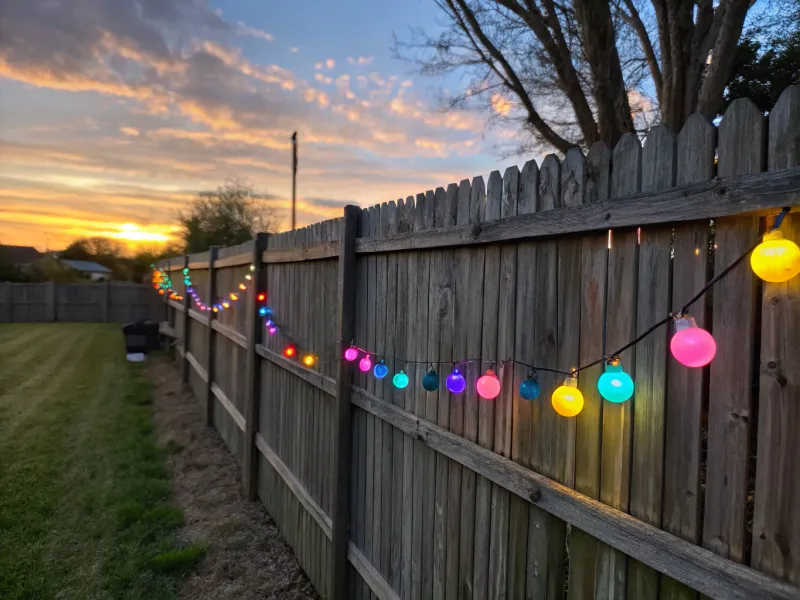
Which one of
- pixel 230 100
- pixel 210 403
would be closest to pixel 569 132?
pixel 230 100

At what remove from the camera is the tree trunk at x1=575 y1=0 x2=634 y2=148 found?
5488 millimetres

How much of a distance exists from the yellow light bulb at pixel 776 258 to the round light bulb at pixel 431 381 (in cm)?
130

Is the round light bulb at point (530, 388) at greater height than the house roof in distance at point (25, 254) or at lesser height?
lesser

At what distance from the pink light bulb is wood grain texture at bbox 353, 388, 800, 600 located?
0.45 m

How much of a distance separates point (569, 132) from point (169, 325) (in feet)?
37.1

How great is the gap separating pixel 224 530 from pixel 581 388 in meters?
3.86

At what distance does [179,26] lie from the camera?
6.82 metres

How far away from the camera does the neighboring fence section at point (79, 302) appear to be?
20500 millimetres

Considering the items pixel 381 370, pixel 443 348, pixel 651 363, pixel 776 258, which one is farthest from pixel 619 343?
pixel 381 370

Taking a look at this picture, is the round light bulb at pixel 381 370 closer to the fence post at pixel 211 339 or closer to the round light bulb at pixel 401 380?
the round light bulb at pixel 401 380

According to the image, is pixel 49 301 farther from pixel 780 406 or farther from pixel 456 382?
pixel 780 406

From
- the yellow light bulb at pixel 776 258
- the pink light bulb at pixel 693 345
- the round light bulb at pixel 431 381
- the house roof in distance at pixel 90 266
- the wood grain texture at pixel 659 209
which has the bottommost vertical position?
the round light bulb at pixel 431 381

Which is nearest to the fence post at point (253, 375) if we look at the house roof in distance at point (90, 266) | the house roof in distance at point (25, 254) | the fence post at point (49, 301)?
the fence post at point (49, 301)

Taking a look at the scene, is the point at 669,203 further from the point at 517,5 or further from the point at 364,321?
the point at 517,5
